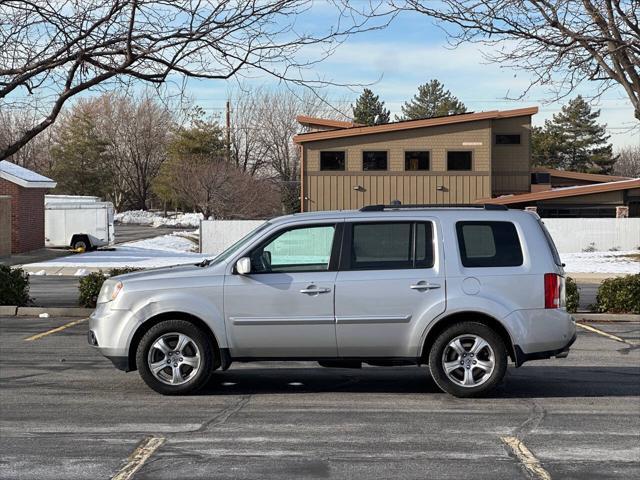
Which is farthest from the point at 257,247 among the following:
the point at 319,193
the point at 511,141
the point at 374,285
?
the point at 511,141

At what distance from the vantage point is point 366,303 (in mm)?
8586

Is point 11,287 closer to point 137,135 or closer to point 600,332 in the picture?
point 600,332

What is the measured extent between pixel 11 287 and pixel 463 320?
9.97 meters

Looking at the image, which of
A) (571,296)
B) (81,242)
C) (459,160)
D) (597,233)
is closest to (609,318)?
(571,296)

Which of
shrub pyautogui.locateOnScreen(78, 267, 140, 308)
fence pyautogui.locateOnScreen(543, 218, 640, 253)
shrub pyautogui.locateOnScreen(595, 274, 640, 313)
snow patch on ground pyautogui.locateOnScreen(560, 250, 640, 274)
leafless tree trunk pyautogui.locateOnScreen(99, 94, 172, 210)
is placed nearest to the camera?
shrub pyautogui.locateOnScreen(595, 274, 640, 313)

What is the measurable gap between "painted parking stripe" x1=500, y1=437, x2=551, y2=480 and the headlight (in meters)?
4.01

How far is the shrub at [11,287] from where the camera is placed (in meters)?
15.9

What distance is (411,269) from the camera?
8672mm

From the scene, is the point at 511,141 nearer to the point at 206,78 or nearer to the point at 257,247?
the point at 206,78

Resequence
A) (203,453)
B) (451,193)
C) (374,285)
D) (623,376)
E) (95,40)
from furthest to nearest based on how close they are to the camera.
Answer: (451,193)
(95,40)
(623,376)
(374,285)
(203,453)

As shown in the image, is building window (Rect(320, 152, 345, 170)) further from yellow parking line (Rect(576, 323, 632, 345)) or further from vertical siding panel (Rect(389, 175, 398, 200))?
yellow parking line (Rect(576, 323, 632, 345))

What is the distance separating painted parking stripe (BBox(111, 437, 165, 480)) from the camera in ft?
19.9

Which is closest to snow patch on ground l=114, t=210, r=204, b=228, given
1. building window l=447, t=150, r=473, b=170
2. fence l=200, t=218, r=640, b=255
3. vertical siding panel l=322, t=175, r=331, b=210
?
vertical siding panel l=322, t=175, r=331, b=210

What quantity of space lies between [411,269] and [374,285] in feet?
1.30
